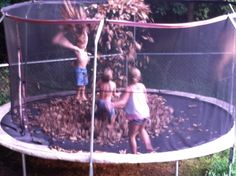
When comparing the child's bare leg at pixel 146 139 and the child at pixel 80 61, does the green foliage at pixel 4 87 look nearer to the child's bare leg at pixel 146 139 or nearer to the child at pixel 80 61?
the child at pixel 80 61

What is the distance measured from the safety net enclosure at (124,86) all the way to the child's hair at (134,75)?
0.04 m

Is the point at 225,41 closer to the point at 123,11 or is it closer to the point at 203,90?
the point at 203,90

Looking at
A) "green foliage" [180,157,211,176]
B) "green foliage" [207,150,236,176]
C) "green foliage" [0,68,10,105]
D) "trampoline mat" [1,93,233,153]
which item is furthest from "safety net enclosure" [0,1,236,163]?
"green foliage" [0,68,10,105]

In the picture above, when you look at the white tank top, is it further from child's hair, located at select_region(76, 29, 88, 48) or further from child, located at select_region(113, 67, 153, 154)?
child's hair, located at select_region(76, 29, 88, 48)

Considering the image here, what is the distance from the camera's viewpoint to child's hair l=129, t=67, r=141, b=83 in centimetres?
333

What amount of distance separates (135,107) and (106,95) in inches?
9.4

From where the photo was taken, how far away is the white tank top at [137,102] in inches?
132

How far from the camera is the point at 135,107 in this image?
3.38 m

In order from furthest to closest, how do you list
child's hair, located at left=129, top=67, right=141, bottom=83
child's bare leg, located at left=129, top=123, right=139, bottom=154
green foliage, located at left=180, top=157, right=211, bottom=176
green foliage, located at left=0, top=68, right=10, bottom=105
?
green foliage, located at left=0, top=68, right=10, bottom=105, green foliage, located at left=180, top=157, right=211, bottom=176, child's bare leg, located at left=129, top=123, right=139, bottom=154, child's hair, located at left=129, top=67, right=141, bottom=83

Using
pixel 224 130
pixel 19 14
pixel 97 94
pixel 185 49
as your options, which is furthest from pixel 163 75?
pixel 19 14

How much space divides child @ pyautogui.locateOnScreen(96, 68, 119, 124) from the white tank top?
0.12 metres

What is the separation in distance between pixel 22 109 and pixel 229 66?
1.80 metres

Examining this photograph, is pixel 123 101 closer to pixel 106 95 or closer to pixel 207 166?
pixel 106 95

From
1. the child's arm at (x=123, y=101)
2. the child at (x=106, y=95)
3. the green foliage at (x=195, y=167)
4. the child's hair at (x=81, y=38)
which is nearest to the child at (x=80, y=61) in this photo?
the child's hair at (x=81, y=38)
